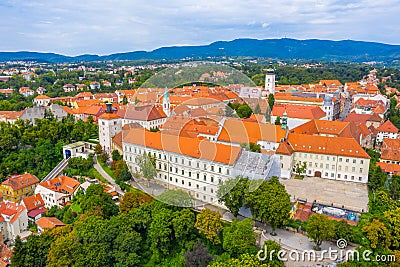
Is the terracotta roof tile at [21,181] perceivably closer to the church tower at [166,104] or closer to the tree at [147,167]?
the tree at [147,167]

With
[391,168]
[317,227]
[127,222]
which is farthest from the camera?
[391,168]

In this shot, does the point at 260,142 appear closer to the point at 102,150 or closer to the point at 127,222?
the point at 127,222

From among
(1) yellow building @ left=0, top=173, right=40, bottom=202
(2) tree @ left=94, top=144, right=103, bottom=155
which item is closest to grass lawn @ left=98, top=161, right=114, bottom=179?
(2) tree @ left=94, top=144, right=103, bottom=155

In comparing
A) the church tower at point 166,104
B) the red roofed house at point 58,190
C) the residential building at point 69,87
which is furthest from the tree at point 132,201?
the residential building at point 69,87

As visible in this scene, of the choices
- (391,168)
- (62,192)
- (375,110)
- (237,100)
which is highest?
(237,100)

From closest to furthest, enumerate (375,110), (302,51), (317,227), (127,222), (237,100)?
(237,100), (317,227), (127,222), (375,110), (302,51)

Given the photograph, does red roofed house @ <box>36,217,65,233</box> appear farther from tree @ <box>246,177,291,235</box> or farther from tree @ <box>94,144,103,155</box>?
tree @ <box>246,177,291,235</box>

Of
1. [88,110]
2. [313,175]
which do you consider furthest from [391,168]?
[88,110]
